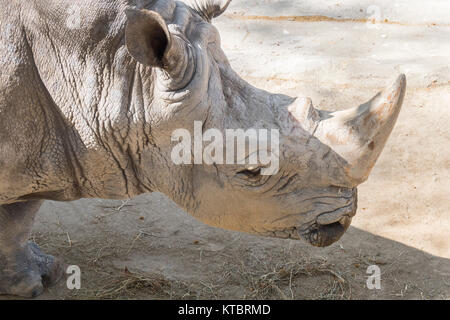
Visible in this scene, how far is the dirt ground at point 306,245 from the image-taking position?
3916mm

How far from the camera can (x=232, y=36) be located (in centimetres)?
713

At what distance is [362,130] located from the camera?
105 inches

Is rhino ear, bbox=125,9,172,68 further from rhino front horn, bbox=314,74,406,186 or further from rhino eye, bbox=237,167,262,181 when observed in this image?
rhino front horn, bbox=314,74,406,186

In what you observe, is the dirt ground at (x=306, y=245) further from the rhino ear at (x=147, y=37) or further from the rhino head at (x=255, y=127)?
the rhino ear at (x=147, y=37)

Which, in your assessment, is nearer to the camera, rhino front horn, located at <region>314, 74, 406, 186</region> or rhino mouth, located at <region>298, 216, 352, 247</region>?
rhino front horn, located at <region>314, 74, 406, 186</region>

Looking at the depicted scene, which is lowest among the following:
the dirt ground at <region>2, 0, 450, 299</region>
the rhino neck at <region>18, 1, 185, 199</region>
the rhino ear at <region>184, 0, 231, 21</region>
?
the dirt ground at <region>2, 0, 450, 299</region>

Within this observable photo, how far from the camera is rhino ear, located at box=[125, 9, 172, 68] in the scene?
7.63 ft

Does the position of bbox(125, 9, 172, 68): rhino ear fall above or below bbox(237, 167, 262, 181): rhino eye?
above

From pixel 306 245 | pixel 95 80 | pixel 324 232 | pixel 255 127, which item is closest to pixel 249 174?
pixel 255 127

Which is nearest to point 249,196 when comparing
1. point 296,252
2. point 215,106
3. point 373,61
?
point 215,106

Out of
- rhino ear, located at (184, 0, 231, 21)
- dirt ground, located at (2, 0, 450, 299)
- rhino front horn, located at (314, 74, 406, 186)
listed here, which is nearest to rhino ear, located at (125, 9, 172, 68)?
rhino ear, located at (184, 0, 231, 21)

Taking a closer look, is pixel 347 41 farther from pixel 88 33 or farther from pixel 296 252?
pixel 88 33

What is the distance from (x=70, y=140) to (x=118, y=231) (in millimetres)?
1848

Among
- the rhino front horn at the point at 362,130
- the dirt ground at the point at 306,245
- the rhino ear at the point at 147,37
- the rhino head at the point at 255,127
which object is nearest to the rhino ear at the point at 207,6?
the rhino head at the point at 255,127
